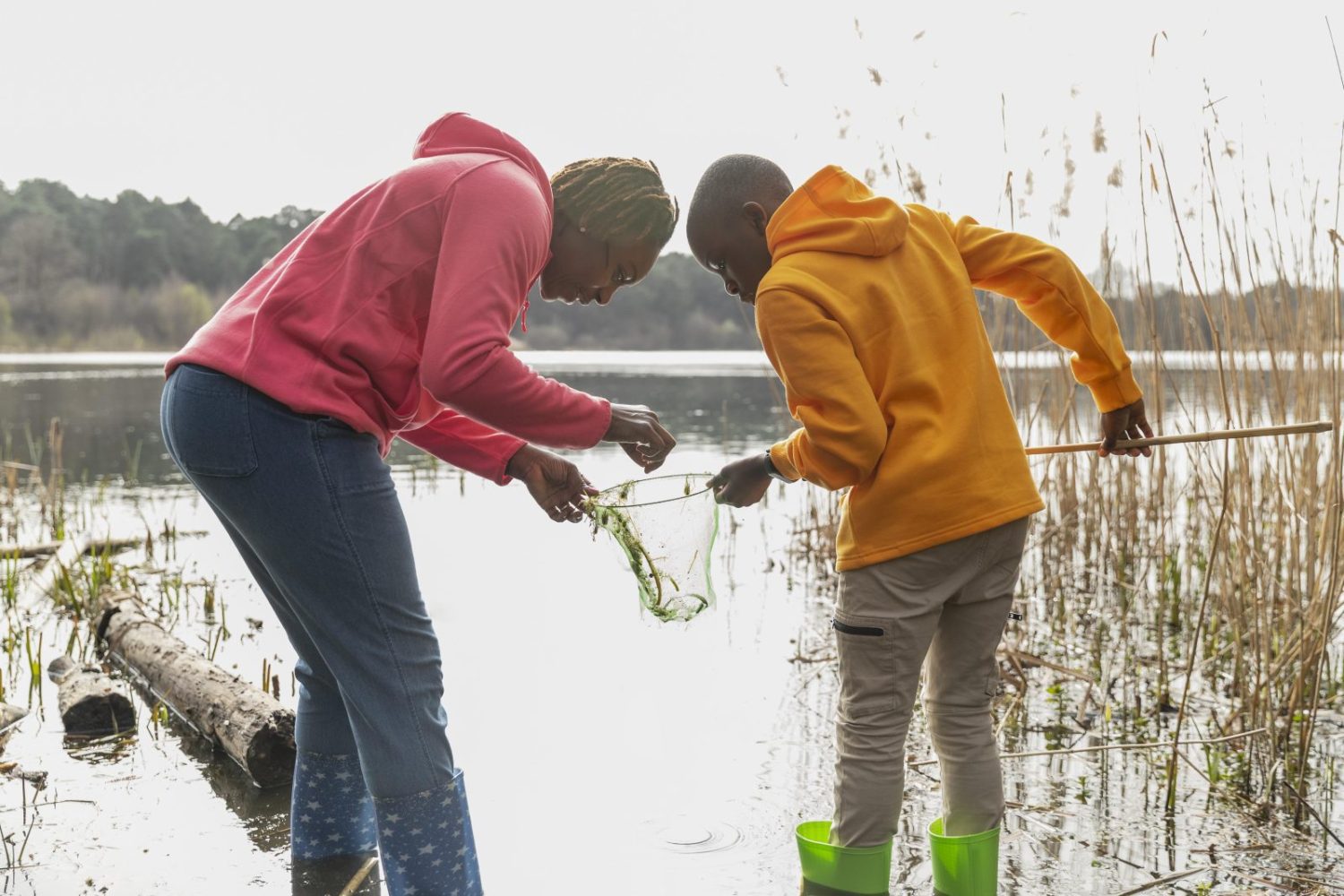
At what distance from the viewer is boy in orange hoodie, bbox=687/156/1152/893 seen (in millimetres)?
1979

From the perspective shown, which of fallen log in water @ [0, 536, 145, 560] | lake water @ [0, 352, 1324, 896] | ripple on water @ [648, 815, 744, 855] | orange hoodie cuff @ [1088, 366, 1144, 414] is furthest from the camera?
fallen log in water @ [0, 536, 145, 560]

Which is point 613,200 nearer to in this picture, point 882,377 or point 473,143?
point 473,143

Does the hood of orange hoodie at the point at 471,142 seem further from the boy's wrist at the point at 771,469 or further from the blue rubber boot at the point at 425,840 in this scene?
the blue rubber boot at the point at 425,840

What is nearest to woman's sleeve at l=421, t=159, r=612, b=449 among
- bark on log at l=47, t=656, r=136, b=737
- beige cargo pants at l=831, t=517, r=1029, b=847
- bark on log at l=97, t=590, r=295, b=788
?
beige cargo pants at l=831, t=517, r=1029, b=847

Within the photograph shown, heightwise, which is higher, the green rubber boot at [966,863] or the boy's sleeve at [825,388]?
the boy's sleeve at [825,388]

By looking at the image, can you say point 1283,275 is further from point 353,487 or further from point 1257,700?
point 353,487

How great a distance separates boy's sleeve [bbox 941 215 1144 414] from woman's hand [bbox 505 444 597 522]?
89 centimetres


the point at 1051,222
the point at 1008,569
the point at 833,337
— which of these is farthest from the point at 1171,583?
the point at 833,337

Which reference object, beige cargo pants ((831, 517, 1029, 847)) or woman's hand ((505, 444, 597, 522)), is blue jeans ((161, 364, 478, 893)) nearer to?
woman's hand ((505, 444, 597, 522))

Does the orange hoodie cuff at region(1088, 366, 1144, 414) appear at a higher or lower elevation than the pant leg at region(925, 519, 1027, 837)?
higher

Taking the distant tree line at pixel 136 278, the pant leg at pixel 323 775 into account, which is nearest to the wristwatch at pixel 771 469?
the pant leg at pixel 323 775

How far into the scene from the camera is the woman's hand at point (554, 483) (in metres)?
2.10

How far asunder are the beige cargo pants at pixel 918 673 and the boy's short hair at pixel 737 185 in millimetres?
736

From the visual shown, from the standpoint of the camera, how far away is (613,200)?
2047mm
